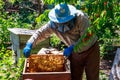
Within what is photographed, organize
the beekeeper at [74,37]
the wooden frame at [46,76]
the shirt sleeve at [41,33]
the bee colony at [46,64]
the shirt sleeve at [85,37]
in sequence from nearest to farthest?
the wooden frame at [46,76] < the bee colony at [46,64] < the shirt sleeve at [85,37] < the beekeeper at [74,37] < the shirt sleeve at [41,33]

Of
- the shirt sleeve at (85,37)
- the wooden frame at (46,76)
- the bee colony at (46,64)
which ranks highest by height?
the shirt sleeve at (85,37)

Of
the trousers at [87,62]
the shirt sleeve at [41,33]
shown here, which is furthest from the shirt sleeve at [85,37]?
the shirt sleeve at [41,33]

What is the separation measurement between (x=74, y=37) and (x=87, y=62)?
0.57 metres

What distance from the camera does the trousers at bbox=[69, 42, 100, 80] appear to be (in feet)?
15.3

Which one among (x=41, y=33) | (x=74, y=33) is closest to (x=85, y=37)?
(x=74, y=33)

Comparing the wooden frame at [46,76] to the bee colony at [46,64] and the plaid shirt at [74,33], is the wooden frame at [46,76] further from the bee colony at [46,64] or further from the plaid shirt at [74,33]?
the plaid shirt at [74,33]

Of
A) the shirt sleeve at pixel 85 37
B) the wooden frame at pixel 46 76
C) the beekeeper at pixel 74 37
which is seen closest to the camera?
the wooden frame at pixel 46 76

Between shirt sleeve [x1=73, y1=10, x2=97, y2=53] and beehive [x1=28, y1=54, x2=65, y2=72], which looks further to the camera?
shirt sleeve [x1=73, y1=10, x2=97, y2=53]

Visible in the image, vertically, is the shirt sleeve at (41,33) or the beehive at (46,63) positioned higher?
the shirt sleeve at (41,33)

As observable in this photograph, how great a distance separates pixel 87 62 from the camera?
15.6 ft

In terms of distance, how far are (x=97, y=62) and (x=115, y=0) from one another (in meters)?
1.90

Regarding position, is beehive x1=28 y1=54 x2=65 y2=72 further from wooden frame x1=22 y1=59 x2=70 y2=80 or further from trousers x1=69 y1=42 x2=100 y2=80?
trousers x1=69 y1=42 x2=100 y2=80

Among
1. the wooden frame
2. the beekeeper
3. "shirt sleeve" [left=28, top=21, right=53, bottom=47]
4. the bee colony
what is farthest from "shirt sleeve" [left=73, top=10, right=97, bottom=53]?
the wooden frame

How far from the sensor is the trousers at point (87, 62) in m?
4.65
